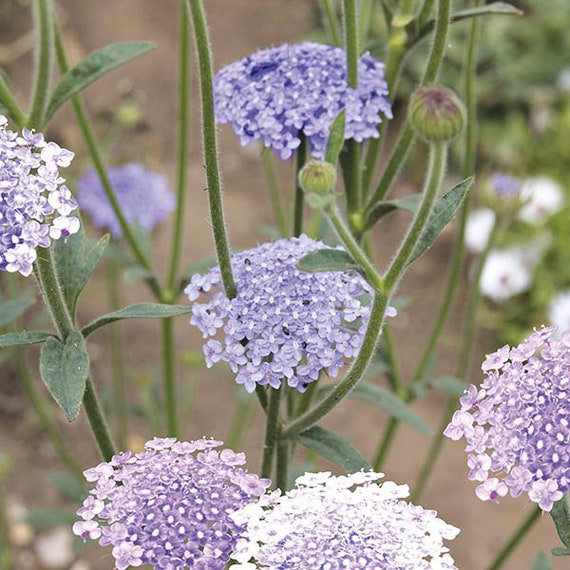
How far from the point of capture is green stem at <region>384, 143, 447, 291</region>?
0.83 metres

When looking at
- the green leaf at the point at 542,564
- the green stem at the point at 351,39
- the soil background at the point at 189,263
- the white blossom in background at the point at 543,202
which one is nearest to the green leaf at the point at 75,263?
the green stem at the point at 351,39

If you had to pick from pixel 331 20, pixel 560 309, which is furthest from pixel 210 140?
pixel 560 309

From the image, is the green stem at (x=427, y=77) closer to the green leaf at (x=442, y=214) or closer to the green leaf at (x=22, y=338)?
the green leaf at (x=442, y=214)

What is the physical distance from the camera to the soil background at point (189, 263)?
222cm

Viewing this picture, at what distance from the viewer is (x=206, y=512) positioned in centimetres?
83

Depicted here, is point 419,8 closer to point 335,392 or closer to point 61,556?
point 335,392

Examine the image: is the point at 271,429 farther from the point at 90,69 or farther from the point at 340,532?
the point at 90,69

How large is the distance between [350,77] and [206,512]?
0.47 m

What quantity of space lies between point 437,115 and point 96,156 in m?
0.60

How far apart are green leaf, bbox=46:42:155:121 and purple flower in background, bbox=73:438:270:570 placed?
377mm

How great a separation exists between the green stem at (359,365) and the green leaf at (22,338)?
0.80 feet

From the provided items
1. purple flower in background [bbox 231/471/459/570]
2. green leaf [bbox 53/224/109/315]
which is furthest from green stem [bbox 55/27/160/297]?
purple flower in background [bbox 231/471/459/570]

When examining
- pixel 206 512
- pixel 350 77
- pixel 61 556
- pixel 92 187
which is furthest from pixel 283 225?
pixel 61 556

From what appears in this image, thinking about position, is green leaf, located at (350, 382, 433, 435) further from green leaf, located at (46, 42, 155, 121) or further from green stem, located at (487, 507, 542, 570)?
green leaf, located at (46, 42, 155, 121)
